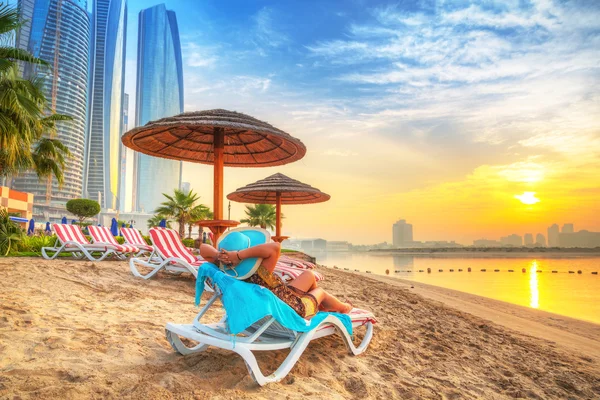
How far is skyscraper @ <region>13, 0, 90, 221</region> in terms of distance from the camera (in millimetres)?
85750

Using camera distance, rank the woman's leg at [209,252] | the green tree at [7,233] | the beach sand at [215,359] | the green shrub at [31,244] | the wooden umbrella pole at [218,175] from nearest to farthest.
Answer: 1. the beach sand at [215,359]
2. the woman's leg at [209,252]
3. the wooden umbrella pole at [218,175]
4. the green tree at [7,233]
5. the green shrub at [31,244]

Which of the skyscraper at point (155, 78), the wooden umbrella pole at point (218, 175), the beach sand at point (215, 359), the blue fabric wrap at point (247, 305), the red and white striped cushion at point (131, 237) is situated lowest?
the beach sand at point (215, 359)

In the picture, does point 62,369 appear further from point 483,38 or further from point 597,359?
point 483,38

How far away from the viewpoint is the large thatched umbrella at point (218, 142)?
19.4ft

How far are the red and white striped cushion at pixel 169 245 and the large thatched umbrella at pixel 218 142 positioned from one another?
25.3 inches

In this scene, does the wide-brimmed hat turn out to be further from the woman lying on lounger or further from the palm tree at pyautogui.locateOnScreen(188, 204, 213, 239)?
the palm tree at pyautogui.locateOnScreen(188, 204, 213, 239)

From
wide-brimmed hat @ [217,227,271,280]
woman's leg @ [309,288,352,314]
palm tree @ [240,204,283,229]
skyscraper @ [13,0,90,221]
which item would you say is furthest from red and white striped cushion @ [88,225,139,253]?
skyscraper @ [13,0,90,221]

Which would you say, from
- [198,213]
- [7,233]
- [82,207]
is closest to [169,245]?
[7,233]

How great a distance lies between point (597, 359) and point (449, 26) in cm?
868

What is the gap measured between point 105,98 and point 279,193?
13264cm

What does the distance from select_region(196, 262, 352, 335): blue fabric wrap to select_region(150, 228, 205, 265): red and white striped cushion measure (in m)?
3.94

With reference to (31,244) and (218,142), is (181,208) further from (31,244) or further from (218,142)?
(218,142)

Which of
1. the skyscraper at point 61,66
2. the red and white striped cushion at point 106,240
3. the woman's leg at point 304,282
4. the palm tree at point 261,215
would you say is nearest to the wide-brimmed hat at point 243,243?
the woman's leg at point 304,282

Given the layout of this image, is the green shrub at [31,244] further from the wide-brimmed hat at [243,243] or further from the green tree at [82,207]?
the green tree at [82,207]
